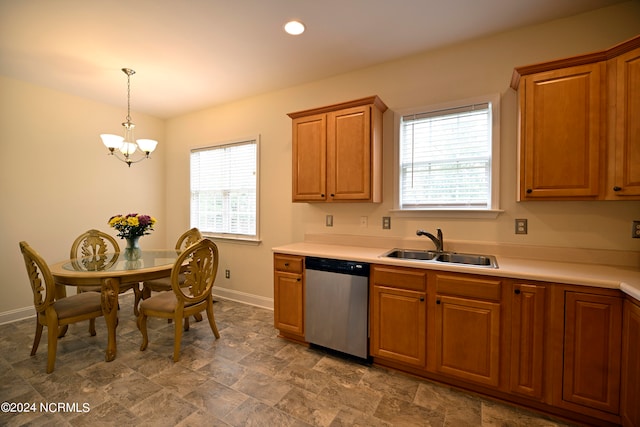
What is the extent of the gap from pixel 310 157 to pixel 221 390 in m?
2.16

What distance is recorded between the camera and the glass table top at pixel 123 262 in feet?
8.48

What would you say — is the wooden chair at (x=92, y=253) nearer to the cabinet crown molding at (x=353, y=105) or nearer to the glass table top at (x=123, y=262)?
the glass table top at (x=123, y=262)

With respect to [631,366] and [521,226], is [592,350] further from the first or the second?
[521,226]

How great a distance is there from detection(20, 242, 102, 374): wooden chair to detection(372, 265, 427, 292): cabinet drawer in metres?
2.44

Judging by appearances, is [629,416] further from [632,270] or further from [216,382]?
[216,382]

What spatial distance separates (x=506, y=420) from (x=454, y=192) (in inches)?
66.9

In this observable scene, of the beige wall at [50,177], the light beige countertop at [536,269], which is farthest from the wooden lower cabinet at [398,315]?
the beige wall at [50,177]

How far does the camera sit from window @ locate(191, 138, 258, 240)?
3.86 m

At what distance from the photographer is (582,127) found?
1.89m

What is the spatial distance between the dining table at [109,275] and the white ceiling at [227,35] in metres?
2.01

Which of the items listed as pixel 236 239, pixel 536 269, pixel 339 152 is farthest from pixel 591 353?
pixel 236 239

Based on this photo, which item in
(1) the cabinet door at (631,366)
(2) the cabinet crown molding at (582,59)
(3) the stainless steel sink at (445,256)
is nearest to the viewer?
(1) the cabinet door at (631,366)

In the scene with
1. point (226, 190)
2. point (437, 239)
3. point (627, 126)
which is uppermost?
point (627, 126)

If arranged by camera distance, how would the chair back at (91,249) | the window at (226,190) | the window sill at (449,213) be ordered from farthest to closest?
1. the window at (226,190)
2. the chair back at (91,249)
3. the window sill at (449,213)
